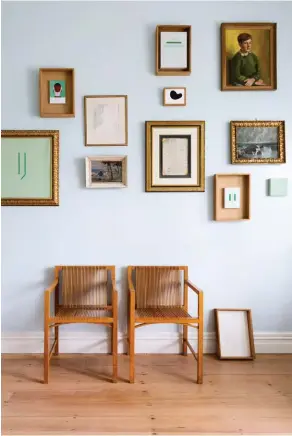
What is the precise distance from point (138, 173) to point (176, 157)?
1.03 ft

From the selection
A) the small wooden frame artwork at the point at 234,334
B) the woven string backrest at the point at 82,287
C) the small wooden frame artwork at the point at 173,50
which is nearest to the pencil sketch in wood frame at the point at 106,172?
the woven string backrest at the point at 82,287

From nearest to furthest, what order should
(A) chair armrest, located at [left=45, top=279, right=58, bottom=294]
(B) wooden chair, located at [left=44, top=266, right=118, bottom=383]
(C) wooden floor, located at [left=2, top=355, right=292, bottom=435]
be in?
(C) wooden floor, located at [left=2, top=355, right=292, bottom=435] → (A) chair armrest, located at [left=45, top=279, right=58, bottom=294] → (B) wooden chair, located at [left=44, top=266, right=118, bottom=383]

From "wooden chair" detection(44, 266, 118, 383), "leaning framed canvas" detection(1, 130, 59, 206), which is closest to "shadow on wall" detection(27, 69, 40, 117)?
"leaning framed canvas" detection(1, 130, 59, 206)

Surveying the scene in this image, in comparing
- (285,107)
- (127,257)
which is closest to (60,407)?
(127,257)

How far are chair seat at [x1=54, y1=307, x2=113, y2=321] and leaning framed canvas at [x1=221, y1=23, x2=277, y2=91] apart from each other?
188cm

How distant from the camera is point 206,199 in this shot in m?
2.82

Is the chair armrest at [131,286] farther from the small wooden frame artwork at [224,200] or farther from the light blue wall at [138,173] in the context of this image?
the small wooden frame artwork at [224,200]

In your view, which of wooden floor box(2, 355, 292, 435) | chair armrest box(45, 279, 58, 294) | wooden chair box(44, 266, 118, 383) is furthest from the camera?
wooden chair box(44, 266, 118, 383)

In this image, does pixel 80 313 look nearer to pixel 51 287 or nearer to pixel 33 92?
pixel 51 287

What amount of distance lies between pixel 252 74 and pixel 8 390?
2.75 meters

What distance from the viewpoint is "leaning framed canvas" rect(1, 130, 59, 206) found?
2764 mm

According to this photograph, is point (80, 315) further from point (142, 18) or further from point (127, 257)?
point (142, 18)

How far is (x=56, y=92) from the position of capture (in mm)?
2752

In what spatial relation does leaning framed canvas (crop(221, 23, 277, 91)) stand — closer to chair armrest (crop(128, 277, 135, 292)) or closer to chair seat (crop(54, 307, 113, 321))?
chair armrest (crop(128, 277, 135, 292))
